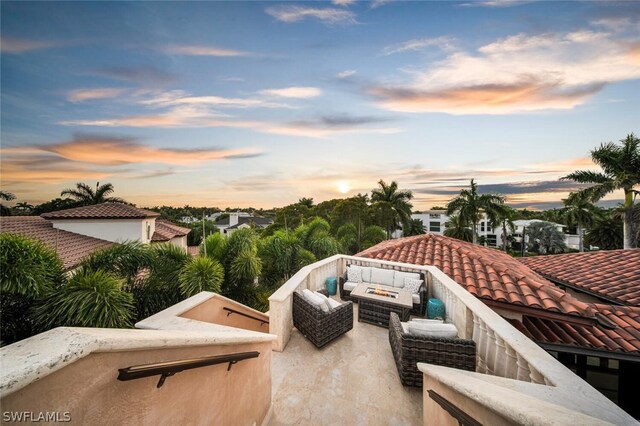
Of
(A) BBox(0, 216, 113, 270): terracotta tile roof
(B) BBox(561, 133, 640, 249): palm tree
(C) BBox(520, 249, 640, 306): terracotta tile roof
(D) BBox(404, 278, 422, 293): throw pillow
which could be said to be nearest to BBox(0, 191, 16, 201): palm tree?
(A) BBox(0, 216, 113, 270): terracotta tile roof

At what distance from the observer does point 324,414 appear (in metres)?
3.23

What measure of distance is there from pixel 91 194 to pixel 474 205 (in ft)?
131

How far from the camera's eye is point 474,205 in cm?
2964

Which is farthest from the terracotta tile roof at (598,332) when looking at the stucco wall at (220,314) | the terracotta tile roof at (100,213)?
the terracotta tile roof at (100,213)

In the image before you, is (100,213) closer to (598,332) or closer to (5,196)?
(5,196)

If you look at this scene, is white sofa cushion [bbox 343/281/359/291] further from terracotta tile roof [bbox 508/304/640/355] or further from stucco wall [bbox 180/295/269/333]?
terracotta tile roof [bbox 508/304/640/355]

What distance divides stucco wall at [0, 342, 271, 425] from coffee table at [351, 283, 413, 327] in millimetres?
3397

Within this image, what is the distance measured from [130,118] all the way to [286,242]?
7545 millimetres

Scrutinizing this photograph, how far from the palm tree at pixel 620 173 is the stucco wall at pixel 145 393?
29831mm

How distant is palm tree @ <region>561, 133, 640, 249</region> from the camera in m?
19.3

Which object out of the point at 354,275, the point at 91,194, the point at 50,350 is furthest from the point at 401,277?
the point at 91,194

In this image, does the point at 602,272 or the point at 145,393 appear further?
the point at 602,272

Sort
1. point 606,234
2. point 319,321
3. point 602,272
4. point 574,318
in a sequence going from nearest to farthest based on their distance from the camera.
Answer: point 319,321, point 574,318, point 602,272, point 606,234

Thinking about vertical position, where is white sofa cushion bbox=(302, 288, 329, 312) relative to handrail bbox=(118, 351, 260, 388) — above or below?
below
